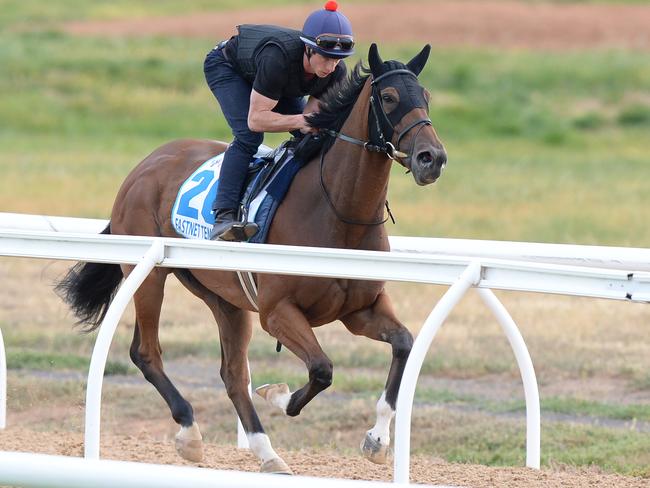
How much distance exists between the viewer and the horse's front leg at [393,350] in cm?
521

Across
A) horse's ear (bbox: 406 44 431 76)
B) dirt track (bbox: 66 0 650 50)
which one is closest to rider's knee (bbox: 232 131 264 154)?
horse's ear (bbox: 406 44 431 76)

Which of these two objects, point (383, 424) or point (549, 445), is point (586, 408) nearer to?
point (549, 445)

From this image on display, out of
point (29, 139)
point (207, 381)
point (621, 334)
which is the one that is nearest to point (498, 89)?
point (29, 139)

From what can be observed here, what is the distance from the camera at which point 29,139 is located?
2353 cm

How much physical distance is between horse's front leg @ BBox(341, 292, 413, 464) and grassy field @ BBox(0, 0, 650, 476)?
1.68 meters

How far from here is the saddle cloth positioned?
18.6 ft

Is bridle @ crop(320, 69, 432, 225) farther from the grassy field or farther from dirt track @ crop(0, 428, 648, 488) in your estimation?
the grassy field

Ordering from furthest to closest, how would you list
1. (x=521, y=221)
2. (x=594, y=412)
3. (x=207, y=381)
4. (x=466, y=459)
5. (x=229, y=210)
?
(x=521, y=221)
(x=207, y=381)
(x=594, y=412)
(x=466, y=459)
(x=229, y=210)

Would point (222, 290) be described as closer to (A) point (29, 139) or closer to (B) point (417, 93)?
→ (B) point (417, 93)

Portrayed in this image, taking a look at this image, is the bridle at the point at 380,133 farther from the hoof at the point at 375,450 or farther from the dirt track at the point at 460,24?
the dirt track at the point at 460,24

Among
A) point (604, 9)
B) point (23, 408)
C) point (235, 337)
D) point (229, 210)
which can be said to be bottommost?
point (23, 408)

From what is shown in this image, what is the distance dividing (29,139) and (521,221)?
1098 cm

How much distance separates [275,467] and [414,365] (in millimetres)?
1498

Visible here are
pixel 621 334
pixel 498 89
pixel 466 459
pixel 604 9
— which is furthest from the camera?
pixel 604 9
